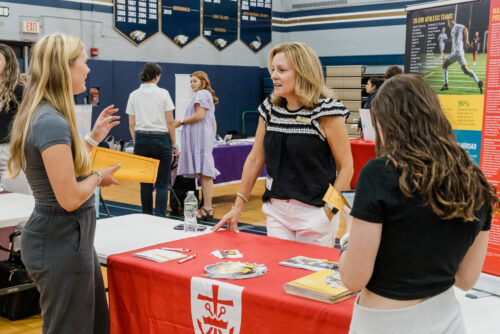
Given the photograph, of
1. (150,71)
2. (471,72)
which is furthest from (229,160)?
(471,72)

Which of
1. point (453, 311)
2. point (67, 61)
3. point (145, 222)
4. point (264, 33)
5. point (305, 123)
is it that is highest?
point (264, 33)

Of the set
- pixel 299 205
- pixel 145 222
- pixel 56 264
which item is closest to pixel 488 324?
pixel 299 205

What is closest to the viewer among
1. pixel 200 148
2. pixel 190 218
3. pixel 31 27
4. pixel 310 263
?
pixel 310 263

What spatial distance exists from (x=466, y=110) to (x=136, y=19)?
9.41 metres

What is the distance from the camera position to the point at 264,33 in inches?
543

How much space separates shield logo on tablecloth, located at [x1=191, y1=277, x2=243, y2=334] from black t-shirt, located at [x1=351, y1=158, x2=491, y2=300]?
71cm

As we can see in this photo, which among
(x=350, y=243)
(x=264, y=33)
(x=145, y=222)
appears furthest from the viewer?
(x=264, y=33)

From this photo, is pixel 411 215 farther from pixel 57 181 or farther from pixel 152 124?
pixel 152 124

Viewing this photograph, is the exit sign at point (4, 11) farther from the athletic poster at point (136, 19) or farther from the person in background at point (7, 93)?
the person in background at point (7, 93)

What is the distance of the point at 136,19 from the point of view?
435 inches

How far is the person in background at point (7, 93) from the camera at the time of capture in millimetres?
3975

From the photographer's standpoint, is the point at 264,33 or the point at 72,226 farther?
the point at 264,33

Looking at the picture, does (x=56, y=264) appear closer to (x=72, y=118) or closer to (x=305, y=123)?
(x=72, y=118)

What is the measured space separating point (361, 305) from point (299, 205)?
1214mm
